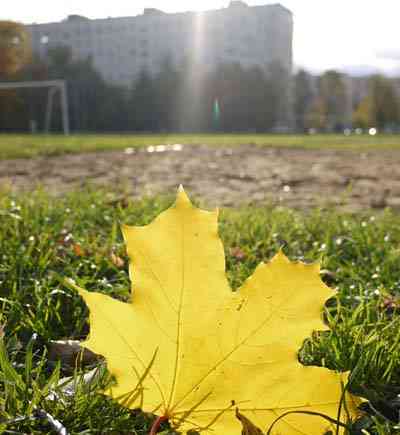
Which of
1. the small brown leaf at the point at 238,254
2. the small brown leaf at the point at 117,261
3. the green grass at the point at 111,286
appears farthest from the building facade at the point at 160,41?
the small brown leaf at the point at 117,261

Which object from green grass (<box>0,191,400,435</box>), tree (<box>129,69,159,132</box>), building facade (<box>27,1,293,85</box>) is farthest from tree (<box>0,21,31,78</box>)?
green grass (<box>0,191,400,435</box>)

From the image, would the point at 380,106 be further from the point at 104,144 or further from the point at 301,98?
the point at 104,144

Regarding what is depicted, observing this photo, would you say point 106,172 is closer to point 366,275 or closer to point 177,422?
point 366,275

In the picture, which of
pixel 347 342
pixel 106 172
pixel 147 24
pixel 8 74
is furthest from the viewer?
pixel 147 24

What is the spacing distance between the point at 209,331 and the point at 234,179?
3829mm

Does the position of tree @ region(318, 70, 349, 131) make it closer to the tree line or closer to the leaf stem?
the tree line

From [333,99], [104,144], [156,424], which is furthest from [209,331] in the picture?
[333,99]

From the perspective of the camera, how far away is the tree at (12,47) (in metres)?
39.1

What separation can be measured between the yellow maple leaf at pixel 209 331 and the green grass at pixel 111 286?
7.2 inches

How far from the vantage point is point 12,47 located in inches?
1608

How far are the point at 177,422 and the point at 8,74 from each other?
42.7 m

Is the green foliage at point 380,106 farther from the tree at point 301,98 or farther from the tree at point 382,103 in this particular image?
the tree at point 301,98

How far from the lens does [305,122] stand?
47.5 metres

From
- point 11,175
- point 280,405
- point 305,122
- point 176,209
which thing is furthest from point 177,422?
point 305,122
